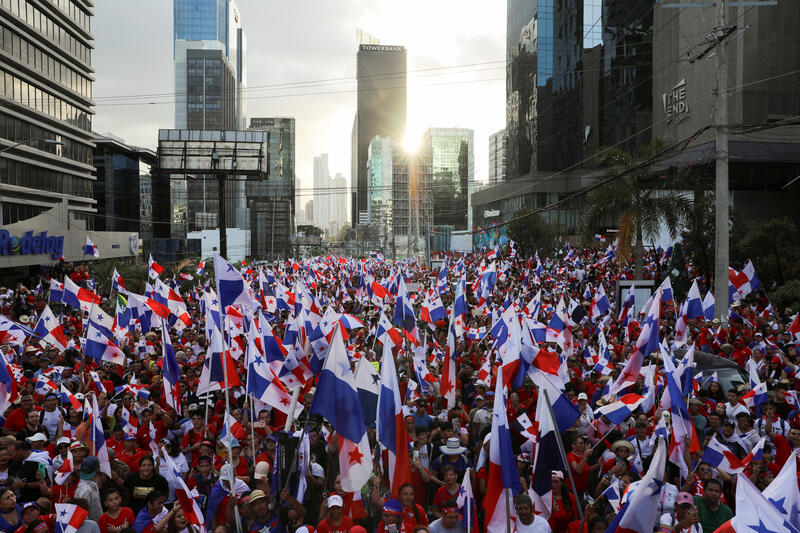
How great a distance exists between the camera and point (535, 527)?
559 centimetres

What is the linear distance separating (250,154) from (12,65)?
1681 centimetres

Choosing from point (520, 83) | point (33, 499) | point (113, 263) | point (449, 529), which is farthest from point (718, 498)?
point (520, 83)

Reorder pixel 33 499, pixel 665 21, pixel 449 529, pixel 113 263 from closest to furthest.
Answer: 1. pixel 449 529
2. pixel 33 499
3. pixel 113 263
4. pixel 665 21

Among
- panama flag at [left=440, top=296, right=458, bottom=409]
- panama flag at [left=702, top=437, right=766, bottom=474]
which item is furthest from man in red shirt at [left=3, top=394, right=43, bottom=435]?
panama flag at [left=702, top=437, right=766, bottom=474]

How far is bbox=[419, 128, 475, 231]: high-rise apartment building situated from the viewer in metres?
145

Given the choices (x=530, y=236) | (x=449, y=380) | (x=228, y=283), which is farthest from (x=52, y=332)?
(x=530, y=236)

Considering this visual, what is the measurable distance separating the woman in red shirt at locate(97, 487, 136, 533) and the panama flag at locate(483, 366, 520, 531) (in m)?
3.18

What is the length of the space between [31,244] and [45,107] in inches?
608

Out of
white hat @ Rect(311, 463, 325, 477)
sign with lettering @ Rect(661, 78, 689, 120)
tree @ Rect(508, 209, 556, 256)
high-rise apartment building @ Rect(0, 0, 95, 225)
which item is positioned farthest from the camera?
tree @ Rect(508, 209, 556, 256)

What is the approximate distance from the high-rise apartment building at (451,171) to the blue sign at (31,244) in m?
105

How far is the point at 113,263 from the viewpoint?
3253cm

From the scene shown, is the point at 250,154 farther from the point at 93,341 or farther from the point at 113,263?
the point at 93,341

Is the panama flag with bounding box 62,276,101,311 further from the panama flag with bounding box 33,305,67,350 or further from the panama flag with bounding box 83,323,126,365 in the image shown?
the panama flag with bounding box 83,323,126,365

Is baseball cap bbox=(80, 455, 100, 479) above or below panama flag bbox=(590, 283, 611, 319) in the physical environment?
below
